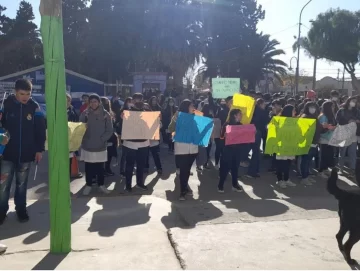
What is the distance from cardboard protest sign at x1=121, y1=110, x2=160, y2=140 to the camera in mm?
7312

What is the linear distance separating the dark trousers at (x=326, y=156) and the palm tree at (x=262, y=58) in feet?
125

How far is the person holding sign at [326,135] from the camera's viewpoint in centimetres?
873

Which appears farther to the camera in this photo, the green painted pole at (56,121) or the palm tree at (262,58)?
the palm tree at (262,58)

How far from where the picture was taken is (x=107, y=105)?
8461mm

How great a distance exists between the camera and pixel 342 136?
873cm

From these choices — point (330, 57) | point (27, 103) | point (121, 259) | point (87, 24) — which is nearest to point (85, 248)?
point (121, 259)

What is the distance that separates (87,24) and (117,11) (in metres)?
4.43

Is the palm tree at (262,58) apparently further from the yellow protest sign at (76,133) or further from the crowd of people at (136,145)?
the yellow protest sign at (76,133)

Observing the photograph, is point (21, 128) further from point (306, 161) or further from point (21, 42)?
point (21, 42)

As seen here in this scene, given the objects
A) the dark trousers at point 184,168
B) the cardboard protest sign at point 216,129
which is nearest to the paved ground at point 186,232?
the dark trousers at point 184,168

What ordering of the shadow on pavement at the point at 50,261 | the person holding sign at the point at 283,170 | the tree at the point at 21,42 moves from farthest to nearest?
the tree at the point at 21,42 → the person holding sign at the point at 283,170 → the shadow on pavement at the point at 50,261

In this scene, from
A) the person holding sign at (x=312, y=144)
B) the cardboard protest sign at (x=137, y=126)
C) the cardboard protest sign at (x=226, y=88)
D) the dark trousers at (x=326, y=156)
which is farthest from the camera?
the cardboard protest sign at (x=226, y=88)

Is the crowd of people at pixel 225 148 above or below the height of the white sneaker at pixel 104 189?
above

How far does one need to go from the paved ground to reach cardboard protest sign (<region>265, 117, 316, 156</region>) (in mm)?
806
